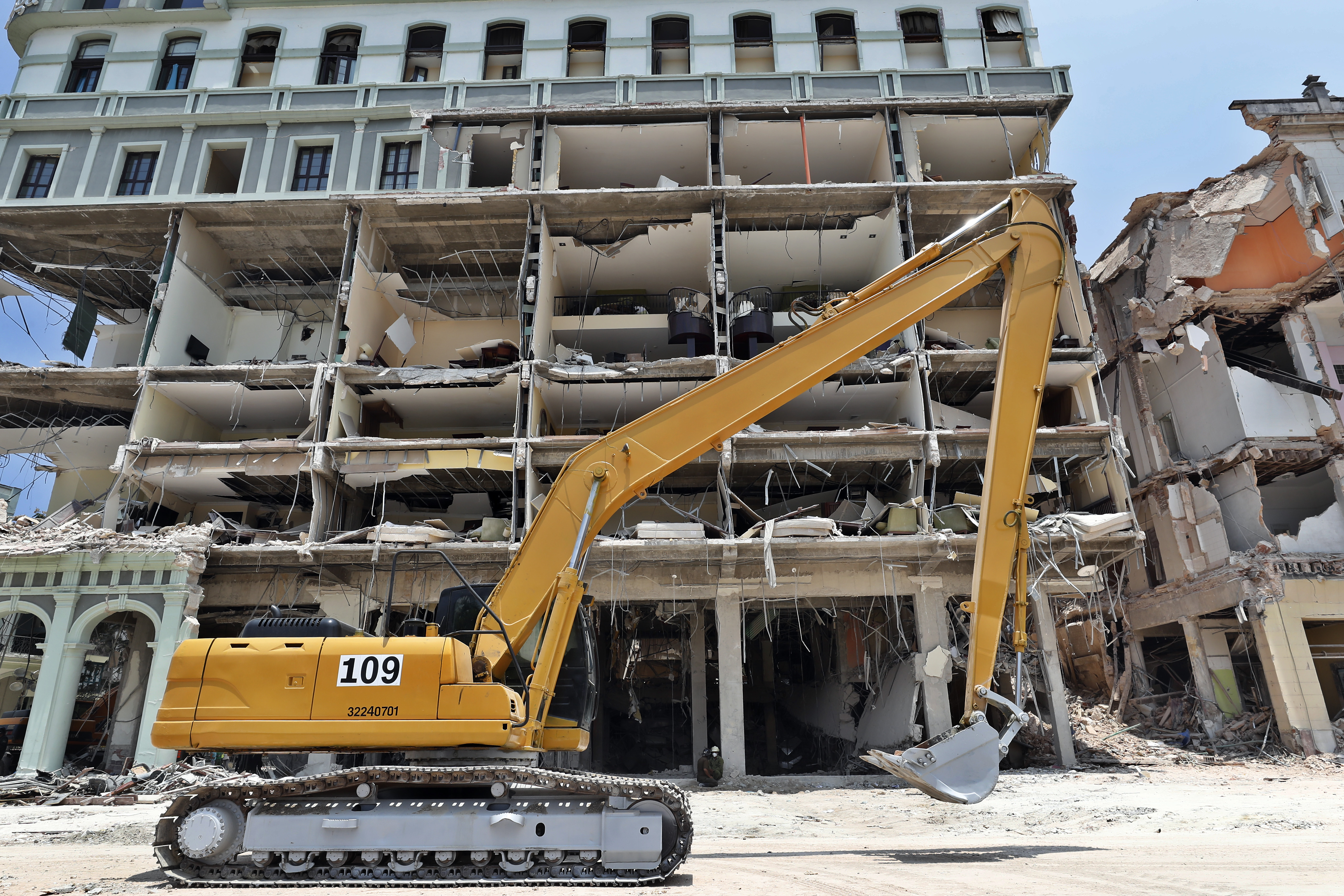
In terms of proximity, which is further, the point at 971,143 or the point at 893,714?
the point at 971,143

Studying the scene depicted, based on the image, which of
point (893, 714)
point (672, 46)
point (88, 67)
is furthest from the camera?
point (88, 67)

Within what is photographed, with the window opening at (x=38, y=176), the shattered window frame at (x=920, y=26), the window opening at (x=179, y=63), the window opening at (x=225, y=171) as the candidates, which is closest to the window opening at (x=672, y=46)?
the shattered window frame at (x=920, y=26)

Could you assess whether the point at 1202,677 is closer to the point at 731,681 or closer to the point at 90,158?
the point at 731,681

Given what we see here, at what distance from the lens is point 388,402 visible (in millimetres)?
21875

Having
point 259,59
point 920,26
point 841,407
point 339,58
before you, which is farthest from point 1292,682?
point 259,59

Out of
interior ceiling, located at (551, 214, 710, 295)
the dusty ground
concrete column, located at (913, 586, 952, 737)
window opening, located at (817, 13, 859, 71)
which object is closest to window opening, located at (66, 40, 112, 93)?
interior ceiling, located at (551, 214, 710, 295)

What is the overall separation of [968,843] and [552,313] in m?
16.9

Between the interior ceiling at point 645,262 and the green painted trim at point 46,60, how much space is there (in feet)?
53.5

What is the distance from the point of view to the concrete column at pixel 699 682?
20594 millimetres

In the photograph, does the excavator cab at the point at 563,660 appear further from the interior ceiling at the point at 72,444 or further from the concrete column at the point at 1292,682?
the concrete column at the point at 1292,682

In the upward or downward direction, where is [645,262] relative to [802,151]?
downward

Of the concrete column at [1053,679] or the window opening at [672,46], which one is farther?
the window opening at [672,46]

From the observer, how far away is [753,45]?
958 inches

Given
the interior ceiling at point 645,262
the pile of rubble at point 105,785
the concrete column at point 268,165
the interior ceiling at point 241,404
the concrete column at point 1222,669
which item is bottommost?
the pile of rubble at point 105,785
